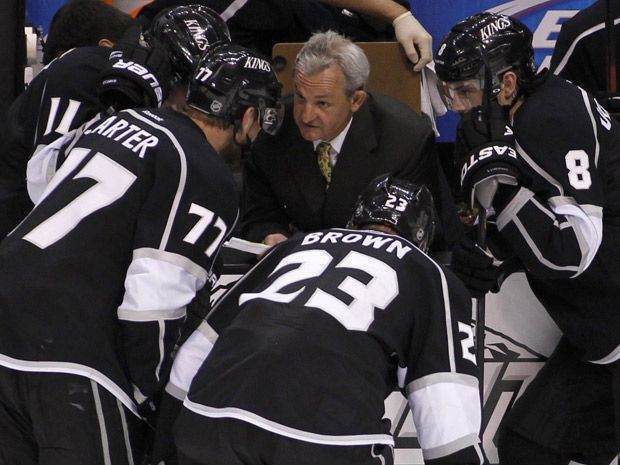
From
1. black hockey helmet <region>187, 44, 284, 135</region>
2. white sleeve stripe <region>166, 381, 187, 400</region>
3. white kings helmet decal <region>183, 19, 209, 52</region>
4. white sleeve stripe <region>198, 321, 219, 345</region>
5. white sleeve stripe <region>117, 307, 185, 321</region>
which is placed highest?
black hockey helmet <region>187, 44, 284, 135</region>

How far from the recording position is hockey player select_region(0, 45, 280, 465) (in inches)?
115

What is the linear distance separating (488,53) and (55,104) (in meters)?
1.31

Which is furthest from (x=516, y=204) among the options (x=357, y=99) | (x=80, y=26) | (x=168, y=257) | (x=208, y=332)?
(x=80, y=26)

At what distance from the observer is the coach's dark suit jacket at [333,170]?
4211 millimetres

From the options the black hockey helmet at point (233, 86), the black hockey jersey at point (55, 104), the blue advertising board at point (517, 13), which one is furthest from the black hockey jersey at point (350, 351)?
the blue advertising board at point (517, 13)

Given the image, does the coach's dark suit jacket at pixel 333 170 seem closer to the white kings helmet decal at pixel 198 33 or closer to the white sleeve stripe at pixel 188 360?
the white kings helmet decal at pixel 198 33

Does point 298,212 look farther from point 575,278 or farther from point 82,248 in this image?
point 82,248

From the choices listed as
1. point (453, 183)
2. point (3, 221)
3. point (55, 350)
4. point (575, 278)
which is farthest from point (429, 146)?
point (55, 350)

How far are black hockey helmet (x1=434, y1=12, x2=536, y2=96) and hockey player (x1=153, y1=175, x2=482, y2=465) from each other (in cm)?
83

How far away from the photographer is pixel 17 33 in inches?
197

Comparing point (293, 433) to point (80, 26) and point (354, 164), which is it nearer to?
point (354, 164)

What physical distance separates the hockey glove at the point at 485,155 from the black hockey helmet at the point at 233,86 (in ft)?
1.87

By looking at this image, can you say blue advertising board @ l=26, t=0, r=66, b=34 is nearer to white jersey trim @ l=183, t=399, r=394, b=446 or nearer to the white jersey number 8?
the white jersey number 8

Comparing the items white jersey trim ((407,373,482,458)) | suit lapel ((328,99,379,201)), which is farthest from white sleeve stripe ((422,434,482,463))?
suit lapel ((328,99,379,201))
